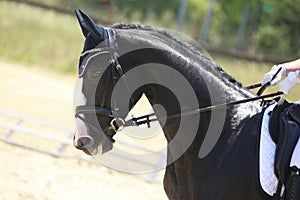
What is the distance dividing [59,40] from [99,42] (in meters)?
15.2

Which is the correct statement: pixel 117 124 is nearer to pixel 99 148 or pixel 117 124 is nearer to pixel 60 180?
pixel 99 148

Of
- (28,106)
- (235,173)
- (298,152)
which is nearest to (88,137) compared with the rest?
(235,173)

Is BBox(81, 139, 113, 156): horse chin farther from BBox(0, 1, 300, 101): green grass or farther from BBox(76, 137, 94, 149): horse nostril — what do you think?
BBox(0, 1, 300, 101): green grass

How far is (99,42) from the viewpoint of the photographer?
3.62 meters

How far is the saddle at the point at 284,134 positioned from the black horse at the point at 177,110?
124 mm

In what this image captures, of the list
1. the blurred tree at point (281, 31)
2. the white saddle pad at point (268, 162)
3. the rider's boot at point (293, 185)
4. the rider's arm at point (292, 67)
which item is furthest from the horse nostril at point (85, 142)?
the blurred tree at point (281, 31)

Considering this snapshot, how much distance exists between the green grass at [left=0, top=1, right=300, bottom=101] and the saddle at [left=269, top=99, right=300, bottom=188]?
12.5 metres

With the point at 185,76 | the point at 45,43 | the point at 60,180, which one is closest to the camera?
the point at 185,76

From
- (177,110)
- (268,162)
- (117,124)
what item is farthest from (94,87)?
(268,162)

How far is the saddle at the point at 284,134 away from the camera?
3457 mm

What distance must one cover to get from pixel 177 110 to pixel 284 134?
2.28ft

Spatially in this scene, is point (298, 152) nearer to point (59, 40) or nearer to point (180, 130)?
point (180, 130)

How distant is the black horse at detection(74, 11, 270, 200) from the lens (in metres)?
3.55

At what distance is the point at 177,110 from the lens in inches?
146
